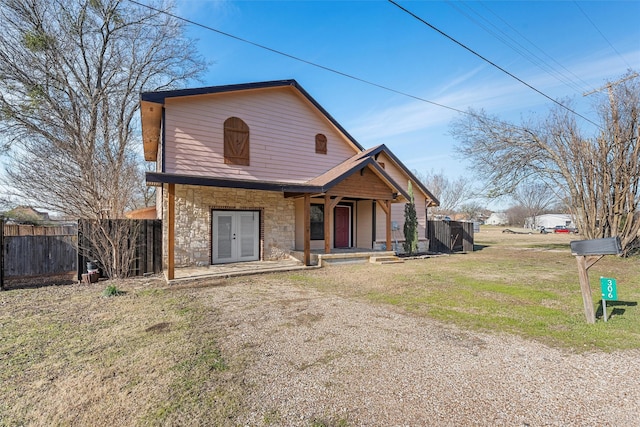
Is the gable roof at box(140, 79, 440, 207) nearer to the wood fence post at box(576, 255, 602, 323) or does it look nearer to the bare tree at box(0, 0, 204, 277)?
the bare tree at box(0, 0, 204, 277)

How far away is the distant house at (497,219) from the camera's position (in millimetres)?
78575

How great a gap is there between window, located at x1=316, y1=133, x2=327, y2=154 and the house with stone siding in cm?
5

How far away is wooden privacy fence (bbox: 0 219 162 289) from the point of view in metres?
8.84

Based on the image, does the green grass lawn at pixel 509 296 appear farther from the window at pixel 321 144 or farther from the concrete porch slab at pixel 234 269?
the window at pixel 321 144

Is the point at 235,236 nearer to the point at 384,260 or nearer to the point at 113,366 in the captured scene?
the point at 384,260

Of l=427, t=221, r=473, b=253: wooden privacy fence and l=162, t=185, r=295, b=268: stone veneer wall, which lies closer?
l=162, t=185, r=295, b=268: stone veneer wall

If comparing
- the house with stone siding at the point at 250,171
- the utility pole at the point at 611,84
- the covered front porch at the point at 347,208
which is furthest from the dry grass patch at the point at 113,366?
the utility pole at the point at 611,84

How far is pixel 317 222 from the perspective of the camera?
530 inches

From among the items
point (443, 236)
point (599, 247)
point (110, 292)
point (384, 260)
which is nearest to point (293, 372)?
point (599, 247)

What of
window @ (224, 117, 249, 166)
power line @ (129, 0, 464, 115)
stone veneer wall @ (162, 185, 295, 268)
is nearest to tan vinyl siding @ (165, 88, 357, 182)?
window @ (224, 117, 249, 166)

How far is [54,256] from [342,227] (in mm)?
10847

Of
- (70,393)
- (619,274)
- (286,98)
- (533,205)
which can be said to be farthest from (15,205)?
(533,205)

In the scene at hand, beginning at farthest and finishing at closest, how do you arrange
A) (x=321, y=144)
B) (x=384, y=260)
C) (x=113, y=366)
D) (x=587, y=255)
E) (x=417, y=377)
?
1. (x=321, y=144)
2. (x=384, y=260)
3. (x=587, y=255)
4. (x=113, y=366)
5. (x=417, y=377)

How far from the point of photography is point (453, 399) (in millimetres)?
2732
